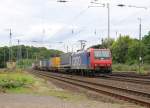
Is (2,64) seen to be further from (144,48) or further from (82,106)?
(82,106)

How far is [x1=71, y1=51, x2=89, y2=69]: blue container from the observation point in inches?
2062

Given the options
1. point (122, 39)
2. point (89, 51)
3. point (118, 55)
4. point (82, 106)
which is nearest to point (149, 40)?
point (118, 55)

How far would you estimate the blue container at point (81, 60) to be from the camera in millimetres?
52375

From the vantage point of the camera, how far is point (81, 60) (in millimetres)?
55094

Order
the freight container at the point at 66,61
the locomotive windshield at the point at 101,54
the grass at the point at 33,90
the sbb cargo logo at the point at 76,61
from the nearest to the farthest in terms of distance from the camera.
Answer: the grass at the point at 33,90 → the locomotive windshield at the point at 101,54 → the sbb cargo logo at the point at 76,61 → the freight container at the point at 66,61

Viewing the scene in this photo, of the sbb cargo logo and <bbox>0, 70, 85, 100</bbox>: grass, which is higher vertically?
the sbb cargo logo

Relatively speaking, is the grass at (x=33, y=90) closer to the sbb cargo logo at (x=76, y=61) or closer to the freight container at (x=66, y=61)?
the sbb cargo logo at (x=76, y=61)

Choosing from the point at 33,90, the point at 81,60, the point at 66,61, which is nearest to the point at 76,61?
the point at 81,60

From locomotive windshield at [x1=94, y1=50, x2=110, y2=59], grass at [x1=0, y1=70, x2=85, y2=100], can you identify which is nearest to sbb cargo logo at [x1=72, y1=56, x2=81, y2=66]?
locomotive windshield at [x1=94, y1=50, x2=110, y2=59]

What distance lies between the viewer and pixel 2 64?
13512 cm

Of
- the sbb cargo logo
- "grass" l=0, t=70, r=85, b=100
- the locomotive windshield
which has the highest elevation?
the locomotive windshield

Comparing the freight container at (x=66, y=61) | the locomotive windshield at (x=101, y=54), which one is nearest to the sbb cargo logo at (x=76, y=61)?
the freight container at (x=66, y=61)

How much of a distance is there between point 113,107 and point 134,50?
90.7 meters

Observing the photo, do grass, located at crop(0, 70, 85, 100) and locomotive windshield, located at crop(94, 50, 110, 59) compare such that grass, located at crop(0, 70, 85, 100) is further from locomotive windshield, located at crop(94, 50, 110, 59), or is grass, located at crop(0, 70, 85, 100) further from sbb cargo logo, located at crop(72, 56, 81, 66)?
sbb cargo logo, located at crop(72, 56, 81, 66)
